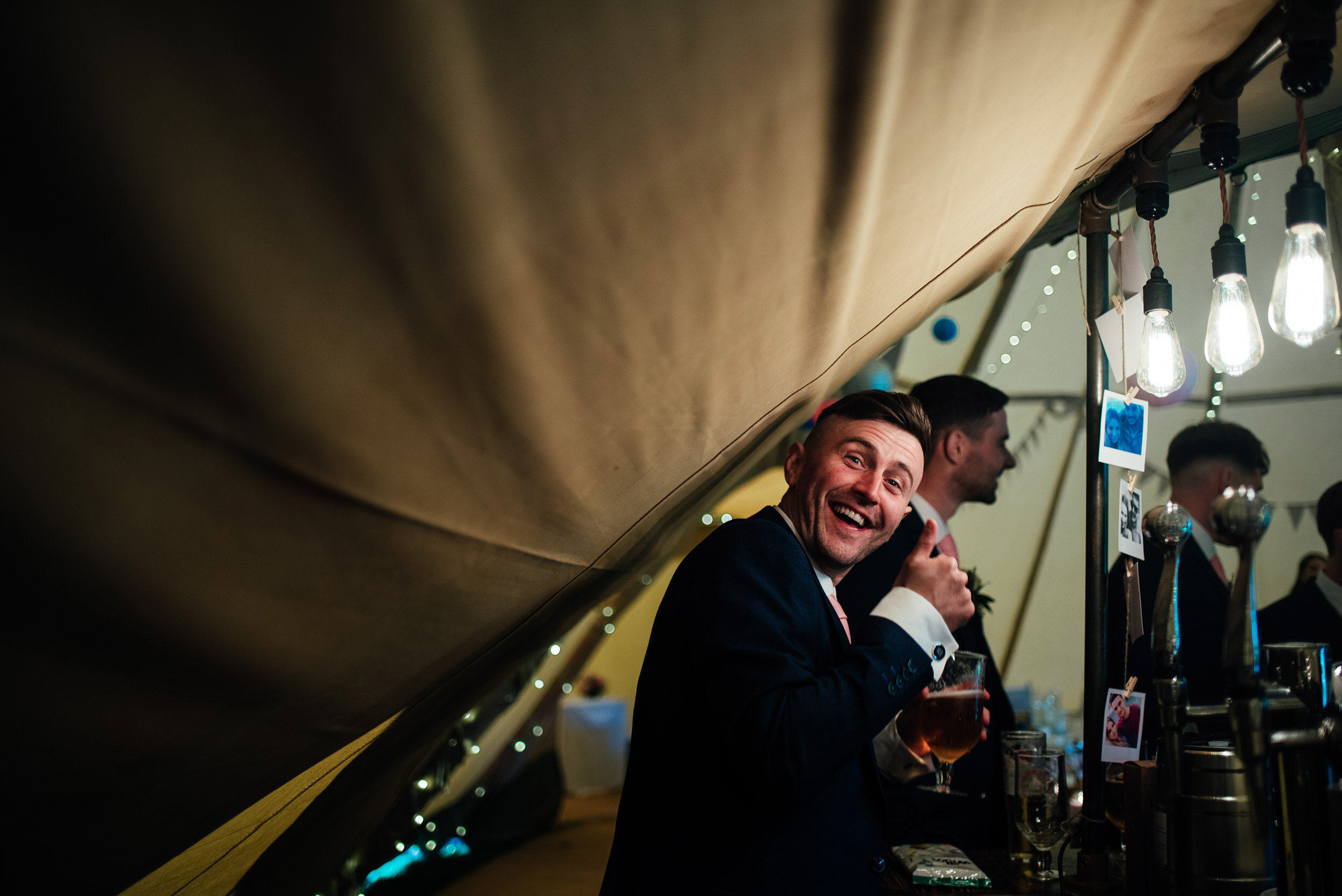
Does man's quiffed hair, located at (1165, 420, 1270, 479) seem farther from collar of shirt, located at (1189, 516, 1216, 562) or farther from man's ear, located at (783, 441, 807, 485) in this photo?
man's ear, located at (783, 441, 807, 485)

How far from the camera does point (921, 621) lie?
3.54 ft

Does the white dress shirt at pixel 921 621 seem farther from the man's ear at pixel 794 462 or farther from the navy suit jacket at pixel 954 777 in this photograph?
the navy suit jacket at pixel 954 777

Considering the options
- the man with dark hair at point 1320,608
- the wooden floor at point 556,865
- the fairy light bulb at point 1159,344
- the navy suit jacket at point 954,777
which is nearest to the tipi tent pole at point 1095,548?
the fairy light bulb at point 1159,344

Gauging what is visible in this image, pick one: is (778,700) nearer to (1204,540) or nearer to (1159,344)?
(1159,344)

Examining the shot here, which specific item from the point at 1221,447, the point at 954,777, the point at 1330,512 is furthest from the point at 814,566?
the point at 1330,512

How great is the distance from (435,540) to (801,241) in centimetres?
43

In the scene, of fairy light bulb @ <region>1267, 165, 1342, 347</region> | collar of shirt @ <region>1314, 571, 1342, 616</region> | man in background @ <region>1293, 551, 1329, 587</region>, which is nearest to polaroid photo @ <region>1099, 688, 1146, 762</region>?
fairy light bulb @ <region>1267, 165, 1342, 347</region>

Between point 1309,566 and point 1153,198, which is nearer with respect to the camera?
point 1153,198

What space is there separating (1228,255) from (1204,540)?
1.42 meters

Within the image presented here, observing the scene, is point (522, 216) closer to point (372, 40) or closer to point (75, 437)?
point (372, 40)

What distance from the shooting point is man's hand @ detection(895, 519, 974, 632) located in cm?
112

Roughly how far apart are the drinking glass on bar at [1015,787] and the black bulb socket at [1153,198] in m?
0.86

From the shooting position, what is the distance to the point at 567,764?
15.3 ft

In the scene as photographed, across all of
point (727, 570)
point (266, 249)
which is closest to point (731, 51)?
point (266, 249)
